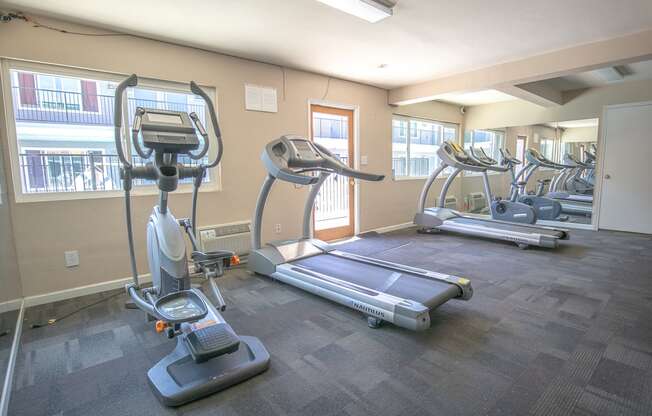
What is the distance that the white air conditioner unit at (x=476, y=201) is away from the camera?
729cm

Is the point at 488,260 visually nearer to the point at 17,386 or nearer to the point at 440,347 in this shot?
the point at 440,347

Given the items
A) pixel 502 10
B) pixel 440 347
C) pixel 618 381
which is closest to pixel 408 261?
pixel 440 347

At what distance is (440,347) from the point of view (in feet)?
7.03

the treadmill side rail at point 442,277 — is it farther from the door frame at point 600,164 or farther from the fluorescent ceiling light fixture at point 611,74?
the door frame at point 600,164

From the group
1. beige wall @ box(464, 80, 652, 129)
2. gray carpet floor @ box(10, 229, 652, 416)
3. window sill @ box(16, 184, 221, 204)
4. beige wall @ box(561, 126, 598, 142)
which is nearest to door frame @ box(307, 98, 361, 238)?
window sill @ box(16, 184, 221, 204)

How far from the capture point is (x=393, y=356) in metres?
2.05

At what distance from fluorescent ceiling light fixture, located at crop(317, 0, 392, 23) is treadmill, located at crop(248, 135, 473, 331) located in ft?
3.63

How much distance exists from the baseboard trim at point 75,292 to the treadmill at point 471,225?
4.19 m

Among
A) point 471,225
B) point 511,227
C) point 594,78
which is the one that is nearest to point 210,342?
point 471,225

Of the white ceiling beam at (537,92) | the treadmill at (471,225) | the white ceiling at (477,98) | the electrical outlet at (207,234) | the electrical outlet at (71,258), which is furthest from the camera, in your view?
the white ceiling at (477,98)

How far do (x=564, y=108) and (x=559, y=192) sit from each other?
5.06 ft

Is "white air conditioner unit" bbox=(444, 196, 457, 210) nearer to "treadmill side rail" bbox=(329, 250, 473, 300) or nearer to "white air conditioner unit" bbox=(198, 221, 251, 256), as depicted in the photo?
"treadmill side rail" bbox=(329, 250, 473, 300)

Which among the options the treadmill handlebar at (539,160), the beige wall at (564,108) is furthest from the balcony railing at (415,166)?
the treadmill handlebar at (539,160)

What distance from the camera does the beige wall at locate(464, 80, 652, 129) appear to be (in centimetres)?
535
